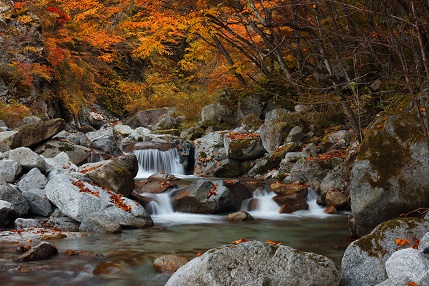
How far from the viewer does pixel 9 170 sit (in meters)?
8.97

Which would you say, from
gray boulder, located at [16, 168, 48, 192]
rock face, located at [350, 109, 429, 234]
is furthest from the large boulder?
rock face, located at [350, 109, 429, 234]

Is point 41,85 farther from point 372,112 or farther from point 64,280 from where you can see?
point 64,280

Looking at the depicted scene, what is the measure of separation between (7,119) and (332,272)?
15400 mm

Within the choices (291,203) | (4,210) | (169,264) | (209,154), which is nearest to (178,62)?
(209,154)

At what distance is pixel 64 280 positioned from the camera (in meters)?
4.90

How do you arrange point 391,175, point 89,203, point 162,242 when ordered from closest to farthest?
point 391,175, point 162,242, point 89,203

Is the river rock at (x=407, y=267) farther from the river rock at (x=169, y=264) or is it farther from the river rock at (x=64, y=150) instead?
the river rock at (x=64, y=150)

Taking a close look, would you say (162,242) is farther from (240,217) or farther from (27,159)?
(27,159)

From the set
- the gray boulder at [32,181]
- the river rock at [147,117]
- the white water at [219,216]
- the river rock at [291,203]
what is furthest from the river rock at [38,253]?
the river rock at [147,117]

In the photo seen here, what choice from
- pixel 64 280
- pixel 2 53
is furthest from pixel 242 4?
pixel 2 53

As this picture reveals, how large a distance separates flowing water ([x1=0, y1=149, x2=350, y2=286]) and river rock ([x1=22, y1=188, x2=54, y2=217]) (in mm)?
1592

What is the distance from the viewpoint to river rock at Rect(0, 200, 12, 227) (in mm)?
7199

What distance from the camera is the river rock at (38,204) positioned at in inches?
319

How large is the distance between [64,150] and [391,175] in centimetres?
984
